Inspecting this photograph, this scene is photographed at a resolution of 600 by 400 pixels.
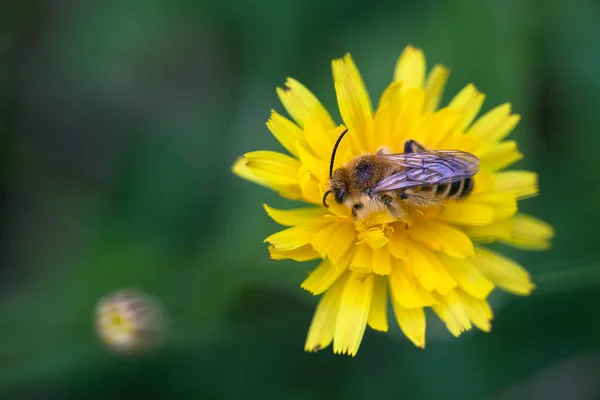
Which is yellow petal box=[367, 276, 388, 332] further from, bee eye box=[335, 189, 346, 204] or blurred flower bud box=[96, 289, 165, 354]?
blurred flower bud box=[96, 289, 165, 354]

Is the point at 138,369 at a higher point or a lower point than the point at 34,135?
lower

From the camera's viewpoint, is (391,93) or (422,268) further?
(391,93)

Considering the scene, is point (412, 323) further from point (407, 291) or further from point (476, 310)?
point (476, 310)

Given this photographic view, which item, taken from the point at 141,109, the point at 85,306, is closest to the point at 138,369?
the point at 85,306

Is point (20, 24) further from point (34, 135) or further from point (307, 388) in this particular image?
point (307, 388)

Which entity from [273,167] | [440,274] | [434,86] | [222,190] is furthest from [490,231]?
[222,190]

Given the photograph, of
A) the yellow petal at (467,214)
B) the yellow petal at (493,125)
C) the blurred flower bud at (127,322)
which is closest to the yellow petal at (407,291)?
the yellow petal at (467,214)
